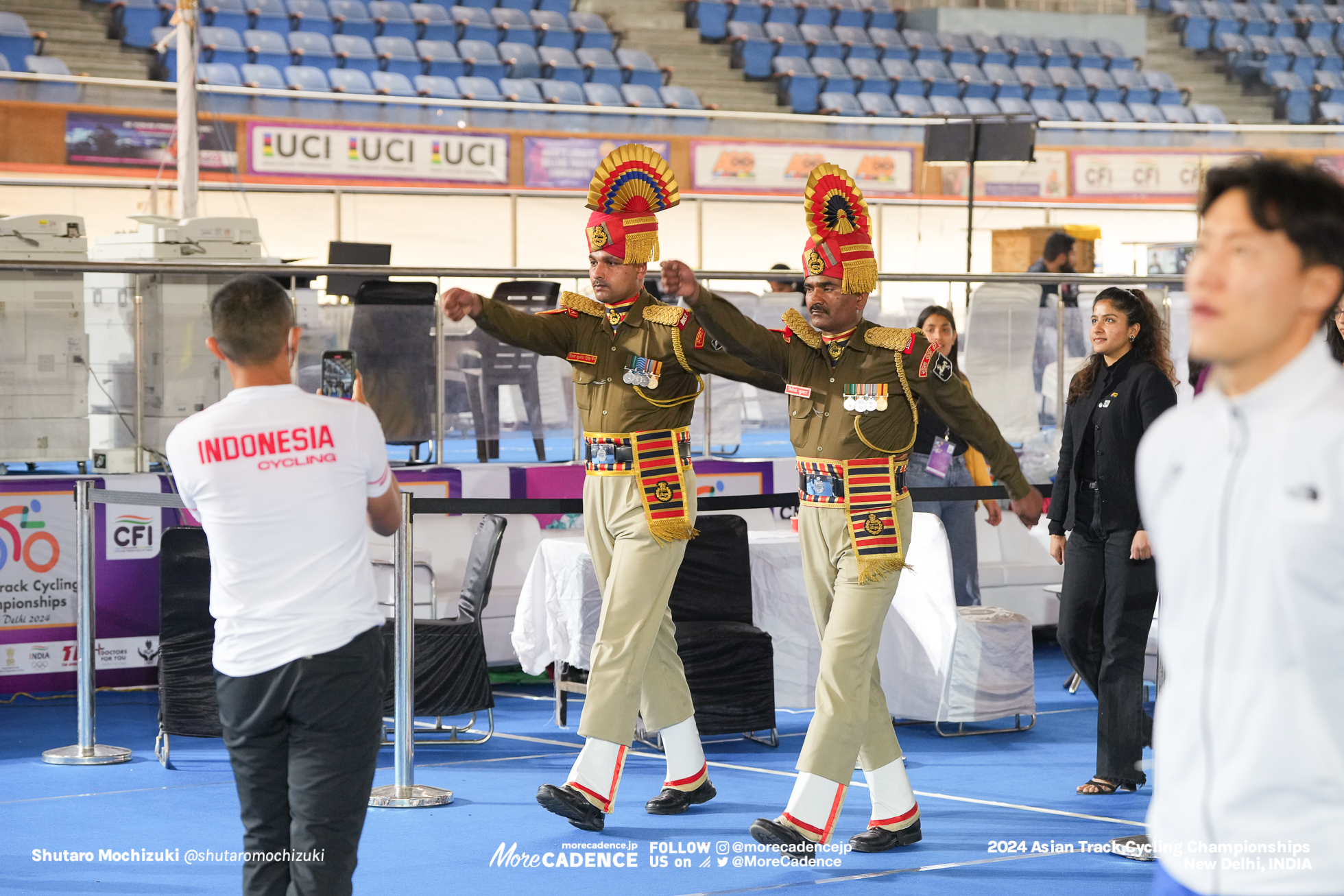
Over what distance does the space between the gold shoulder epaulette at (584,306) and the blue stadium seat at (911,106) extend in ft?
55.2

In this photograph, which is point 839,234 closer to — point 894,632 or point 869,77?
point 894,632

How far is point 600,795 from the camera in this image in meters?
4.82

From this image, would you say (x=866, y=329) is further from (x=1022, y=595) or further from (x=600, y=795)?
(x=1022, y=595)

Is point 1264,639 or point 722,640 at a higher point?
point 1264,639

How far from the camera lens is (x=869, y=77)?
70.5 ft

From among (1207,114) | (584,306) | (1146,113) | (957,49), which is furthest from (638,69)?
(584,306)

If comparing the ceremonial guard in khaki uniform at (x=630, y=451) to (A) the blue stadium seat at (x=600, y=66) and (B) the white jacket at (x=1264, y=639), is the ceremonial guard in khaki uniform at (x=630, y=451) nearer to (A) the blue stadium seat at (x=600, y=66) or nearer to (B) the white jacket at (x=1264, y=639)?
(B) the white jacket at (x=1264, y=639)

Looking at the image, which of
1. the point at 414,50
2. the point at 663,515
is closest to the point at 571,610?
the point at 663,515

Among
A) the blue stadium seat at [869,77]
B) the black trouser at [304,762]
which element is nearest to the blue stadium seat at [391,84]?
the blue stadium seat at [869,77]

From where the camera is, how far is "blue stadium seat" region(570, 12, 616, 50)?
2019 cm

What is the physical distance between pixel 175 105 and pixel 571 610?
32.3ft

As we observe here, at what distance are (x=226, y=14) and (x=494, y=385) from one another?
39.4ft

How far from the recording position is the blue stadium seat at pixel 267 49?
1748 cm

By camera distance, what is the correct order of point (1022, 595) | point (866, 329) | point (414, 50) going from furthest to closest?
point (414, 50) < point (1022, 595) < point (866, 329)
